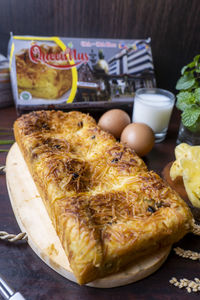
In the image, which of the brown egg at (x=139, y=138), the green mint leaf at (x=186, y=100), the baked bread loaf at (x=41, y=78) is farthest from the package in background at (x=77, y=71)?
the green mint leaf at (x=186, y=100)

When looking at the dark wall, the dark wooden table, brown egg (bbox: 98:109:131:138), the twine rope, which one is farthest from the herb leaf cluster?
the twine rope

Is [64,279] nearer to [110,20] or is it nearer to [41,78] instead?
[41,78]

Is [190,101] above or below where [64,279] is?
above

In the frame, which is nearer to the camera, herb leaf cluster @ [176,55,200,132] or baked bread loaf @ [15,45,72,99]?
herb leaf cluster @ [176,55,200,132]

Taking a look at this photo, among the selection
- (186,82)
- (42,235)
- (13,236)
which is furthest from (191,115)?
(13,236)

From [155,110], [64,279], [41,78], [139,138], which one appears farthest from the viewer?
[41,78]

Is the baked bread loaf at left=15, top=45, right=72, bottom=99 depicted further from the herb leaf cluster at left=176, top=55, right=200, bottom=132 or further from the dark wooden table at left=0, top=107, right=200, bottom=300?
the dark wooden table at left=0, top=107, right=200, bottom=300

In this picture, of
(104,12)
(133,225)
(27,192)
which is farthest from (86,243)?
(104,12)

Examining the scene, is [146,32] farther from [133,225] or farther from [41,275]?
[41,275]
